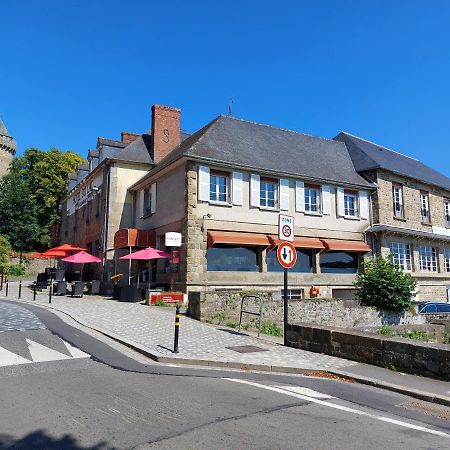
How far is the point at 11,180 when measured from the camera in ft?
150

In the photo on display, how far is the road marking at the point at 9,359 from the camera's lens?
23.5ft

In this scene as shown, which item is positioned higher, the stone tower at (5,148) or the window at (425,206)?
the stone tower at (5,148)

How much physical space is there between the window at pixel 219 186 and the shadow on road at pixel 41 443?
1581 cm

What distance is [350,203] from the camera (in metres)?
24.0

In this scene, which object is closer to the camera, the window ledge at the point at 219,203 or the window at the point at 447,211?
the window ledge at the point at 219,203

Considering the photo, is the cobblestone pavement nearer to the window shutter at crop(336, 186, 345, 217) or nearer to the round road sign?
the round road sign

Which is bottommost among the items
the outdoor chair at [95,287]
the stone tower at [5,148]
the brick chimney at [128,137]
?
the outdoor chair at [95,287]

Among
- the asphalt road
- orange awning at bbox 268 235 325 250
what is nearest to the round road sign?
the asphalt road

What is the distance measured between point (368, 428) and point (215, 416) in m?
1.66

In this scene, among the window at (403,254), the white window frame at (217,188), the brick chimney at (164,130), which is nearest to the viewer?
the white window frame at (217,188)

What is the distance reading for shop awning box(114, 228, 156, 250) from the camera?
2109 centimetres

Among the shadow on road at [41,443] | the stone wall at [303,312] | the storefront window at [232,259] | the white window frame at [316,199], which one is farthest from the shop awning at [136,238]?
the shadow on road at [41,443]

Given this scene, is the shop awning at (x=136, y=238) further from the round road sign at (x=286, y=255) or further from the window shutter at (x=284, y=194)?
the round road sign at (x=286, y=255)

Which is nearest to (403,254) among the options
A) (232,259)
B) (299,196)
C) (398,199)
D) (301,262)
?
(398,199)
